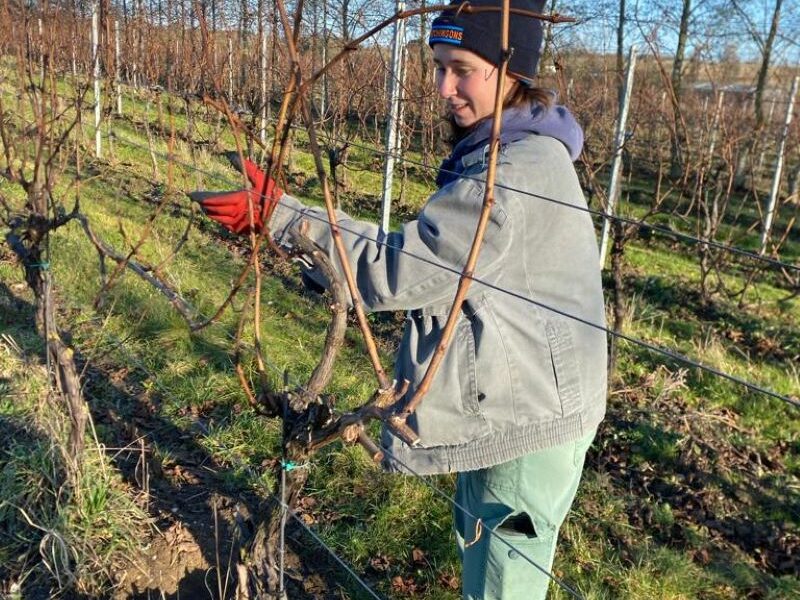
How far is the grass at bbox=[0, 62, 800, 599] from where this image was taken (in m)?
2.60

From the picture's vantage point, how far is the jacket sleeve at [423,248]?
1318 millimetres

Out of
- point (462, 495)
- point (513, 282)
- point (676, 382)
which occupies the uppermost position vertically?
point (513, 282)

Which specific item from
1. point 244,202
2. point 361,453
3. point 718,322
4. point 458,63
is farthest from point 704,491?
point 718,322

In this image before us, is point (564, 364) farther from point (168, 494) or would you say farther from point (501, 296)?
point (168, 494)

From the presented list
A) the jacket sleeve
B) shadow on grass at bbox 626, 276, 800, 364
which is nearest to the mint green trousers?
the jacket sleeve

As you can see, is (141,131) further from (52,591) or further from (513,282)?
(513,282)

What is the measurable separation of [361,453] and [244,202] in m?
1.90

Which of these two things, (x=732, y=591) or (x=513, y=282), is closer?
(x=513, y=282)

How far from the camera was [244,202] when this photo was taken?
143 centimetres

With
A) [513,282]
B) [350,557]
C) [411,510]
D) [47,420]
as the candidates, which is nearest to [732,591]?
[411,510]

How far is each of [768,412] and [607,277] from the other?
8.95ft

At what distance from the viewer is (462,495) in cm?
175

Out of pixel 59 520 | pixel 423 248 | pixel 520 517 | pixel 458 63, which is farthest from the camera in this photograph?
pixel 59 520

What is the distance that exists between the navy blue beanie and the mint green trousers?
0.80 m
